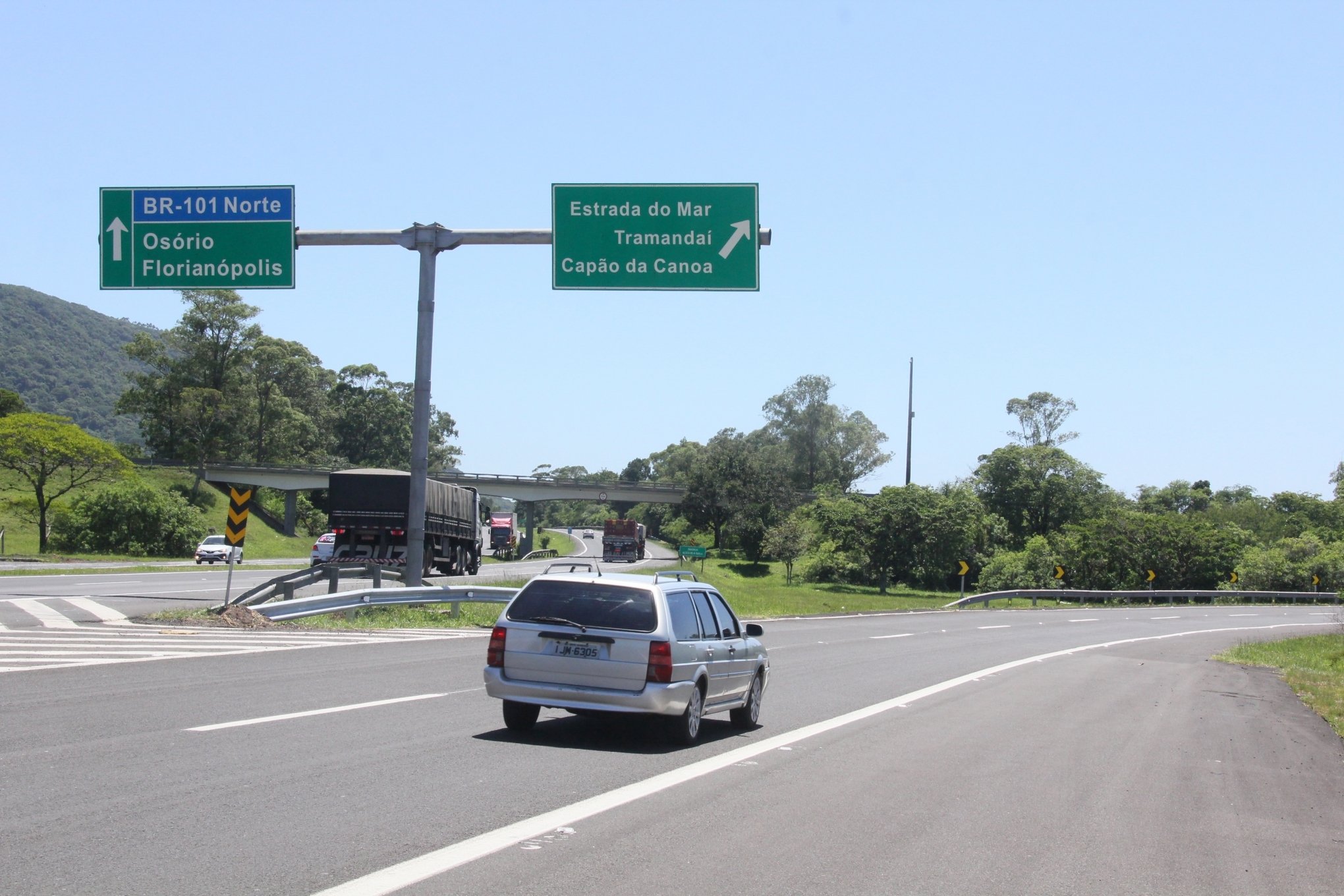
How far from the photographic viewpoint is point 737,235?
21594mm

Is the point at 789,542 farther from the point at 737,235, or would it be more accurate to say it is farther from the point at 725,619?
the point at 725,619

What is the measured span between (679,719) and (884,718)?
3.69 m

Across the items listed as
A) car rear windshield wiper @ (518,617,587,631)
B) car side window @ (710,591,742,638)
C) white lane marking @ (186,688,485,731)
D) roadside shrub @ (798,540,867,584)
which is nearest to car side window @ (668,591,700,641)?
car side window @ (710,591,742,638)

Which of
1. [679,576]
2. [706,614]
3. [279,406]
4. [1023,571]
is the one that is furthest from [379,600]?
[279,406]

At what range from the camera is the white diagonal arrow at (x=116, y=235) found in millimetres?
22859

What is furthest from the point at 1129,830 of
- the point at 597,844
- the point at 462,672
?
the point at 462,672

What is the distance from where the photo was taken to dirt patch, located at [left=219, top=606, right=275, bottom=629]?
21.6 metres

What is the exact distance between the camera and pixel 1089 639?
1329 inches

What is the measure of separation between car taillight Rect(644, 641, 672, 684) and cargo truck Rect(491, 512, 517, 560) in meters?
80.3

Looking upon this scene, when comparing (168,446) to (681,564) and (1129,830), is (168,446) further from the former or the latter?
(1129,830)

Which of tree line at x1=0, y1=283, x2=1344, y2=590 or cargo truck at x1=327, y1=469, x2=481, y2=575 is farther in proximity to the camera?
tree line at x1=0, y1=283, x2=1344, y2=590

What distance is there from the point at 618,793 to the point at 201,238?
1754 cm

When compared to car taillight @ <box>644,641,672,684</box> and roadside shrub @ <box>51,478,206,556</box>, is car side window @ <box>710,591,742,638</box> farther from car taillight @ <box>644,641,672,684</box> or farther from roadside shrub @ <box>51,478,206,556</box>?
roadside shrub @ <box>51,478,206,556</box>

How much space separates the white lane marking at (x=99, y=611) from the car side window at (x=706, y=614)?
44.6 ft
